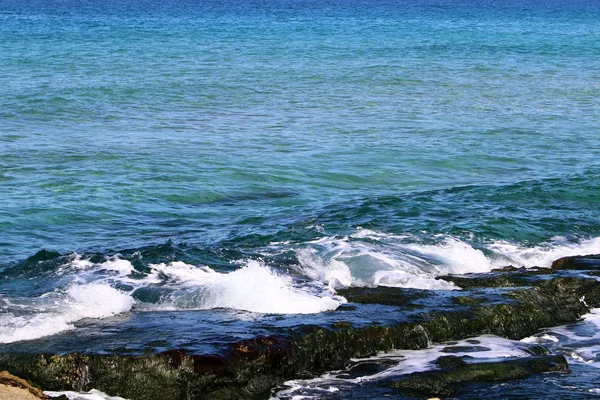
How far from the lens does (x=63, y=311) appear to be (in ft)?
37.9

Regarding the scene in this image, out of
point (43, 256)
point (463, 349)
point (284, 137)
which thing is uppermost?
point (284, 137)

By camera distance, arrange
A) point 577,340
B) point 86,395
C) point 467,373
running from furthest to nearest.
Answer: point 577,340 → point 467,373 → point 86,395

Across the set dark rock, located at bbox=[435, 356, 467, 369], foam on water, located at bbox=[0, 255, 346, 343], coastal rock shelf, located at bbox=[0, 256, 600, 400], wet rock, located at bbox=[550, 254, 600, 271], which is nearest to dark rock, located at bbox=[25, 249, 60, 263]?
foam on water, located at bbox=[0, 255, 346, 343]

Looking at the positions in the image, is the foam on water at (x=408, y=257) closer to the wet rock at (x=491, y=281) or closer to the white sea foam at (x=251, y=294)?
the wet rock at (x=491, y=281)

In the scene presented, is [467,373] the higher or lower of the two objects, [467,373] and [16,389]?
the lower

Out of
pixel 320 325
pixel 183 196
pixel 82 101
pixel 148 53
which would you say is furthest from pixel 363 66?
pixel 320 325

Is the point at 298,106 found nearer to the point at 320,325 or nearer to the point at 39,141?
the point at 39,141

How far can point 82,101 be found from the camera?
30062mm

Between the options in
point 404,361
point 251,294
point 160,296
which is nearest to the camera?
point 404,361

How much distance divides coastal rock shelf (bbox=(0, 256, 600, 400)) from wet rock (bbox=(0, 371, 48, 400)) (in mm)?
337

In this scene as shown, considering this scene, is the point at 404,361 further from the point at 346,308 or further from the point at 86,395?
the point at 86,395

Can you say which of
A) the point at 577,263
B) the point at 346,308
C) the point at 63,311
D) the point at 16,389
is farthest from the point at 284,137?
the point at 16,389

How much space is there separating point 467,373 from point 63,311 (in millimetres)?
4883

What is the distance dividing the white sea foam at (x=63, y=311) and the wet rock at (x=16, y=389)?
137 centimetres
